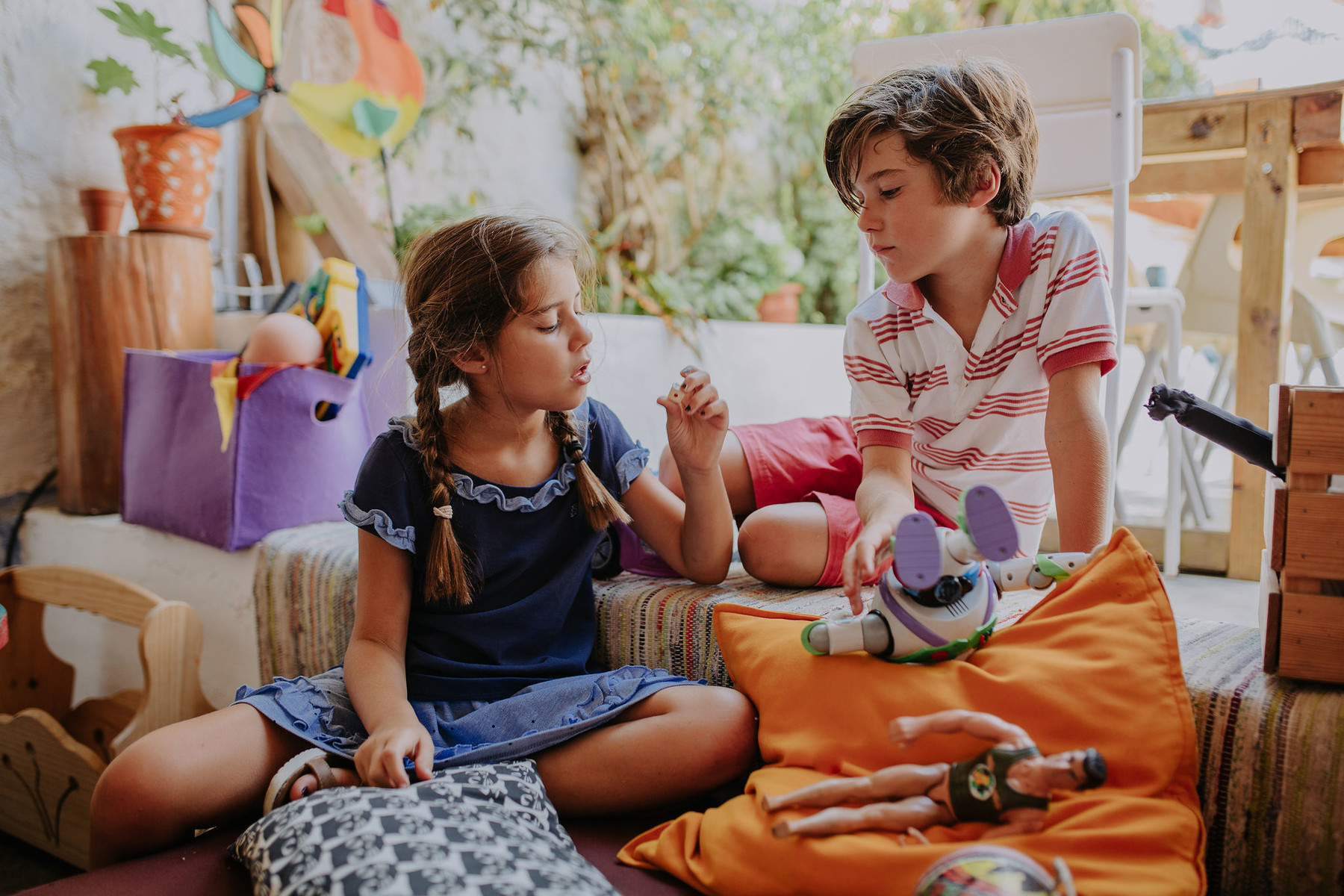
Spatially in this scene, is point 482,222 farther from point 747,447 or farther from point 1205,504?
point 1205,504

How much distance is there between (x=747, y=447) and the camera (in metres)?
1.39

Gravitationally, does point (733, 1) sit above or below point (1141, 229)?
above

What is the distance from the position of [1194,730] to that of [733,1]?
2967mm

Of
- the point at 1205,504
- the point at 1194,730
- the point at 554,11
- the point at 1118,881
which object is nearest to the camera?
the point at 1118,881

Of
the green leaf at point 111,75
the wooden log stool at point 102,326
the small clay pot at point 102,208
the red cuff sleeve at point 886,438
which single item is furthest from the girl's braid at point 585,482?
the green leaf at point 111,75

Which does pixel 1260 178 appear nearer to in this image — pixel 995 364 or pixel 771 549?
pixel 995 364

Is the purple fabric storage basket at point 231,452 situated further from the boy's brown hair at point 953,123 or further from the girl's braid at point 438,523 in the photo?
the boy's brown hair at point 953,123

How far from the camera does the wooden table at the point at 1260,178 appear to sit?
63.3 inches

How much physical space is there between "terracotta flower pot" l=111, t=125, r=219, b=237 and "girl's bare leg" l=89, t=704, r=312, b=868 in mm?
1136

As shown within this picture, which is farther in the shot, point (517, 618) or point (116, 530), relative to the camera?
point (116, 530)

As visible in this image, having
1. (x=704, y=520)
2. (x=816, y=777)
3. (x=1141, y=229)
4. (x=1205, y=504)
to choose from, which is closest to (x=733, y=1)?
(x=1141, y=229)

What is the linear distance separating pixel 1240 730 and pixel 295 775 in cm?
84

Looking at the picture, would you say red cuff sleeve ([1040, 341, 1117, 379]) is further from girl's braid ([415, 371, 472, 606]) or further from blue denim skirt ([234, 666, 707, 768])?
girl's braid ([415, 371, 472, 606])

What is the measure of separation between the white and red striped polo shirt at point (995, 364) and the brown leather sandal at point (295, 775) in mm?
693
